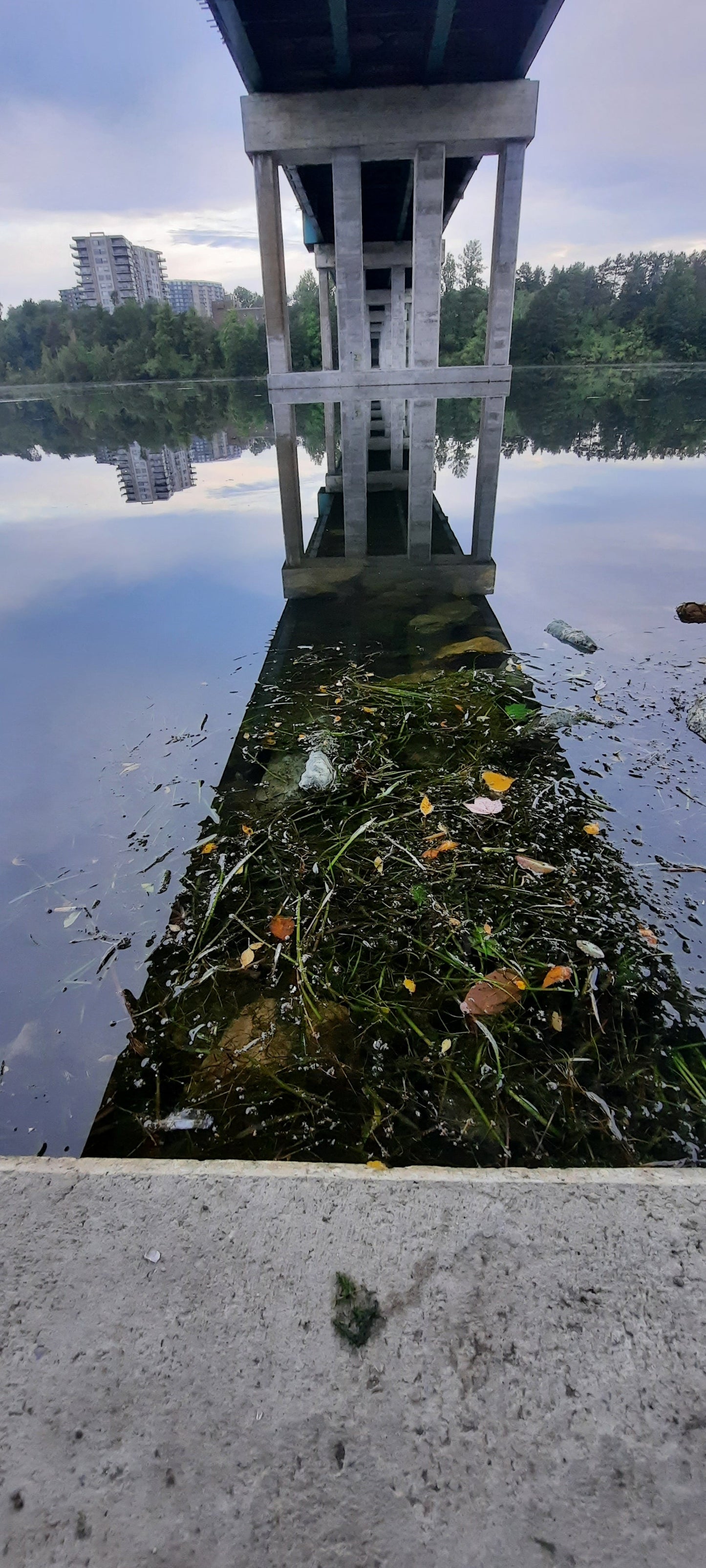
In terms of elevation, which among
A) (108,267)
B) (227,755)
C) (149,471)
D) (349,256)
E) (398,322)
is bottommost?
(227,755)

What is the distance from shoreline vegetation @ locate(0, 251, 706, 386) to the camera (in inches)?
2422

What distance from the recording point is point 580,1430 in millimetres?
1444

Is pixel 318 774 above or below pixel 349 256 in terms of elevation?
below

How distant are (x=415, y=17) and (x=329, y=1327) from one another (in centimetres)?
1798

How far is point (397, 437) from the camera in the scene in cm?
2183

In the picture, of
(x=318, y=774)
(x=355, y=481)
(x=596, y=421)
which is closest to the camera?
(x=318, y=774)

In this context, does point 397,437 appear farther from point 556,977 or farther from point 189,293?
point 189,293

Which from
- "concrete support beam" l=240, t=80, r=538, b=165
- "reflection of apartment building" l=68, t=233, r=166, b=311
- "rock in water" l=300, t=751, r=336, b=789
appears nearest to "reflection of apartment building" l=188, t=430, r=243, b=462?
"concrete support beam" l=240, t=80, r=538, b=165

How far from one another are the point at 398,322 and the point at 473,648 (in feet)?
115

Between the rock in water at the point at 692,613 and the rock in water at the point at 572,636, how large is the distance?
1055 mm

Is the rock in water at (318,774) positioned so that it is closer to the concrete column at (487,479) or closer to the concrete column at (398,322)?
the concrete column at (487,479)

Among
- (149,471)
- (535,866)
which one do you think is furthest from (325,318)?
(535,866)

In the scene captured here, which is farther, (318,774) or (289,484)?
(289,484)

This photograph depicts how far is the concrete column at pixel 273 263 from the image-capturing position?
53.6ft
